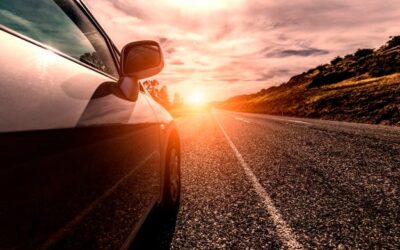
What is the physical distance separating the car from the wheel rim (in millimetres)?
766

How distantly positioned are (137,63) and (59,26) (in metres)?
0.55

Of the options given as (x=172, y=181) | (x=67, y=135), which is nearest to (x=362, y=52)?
(x=172, y=181)

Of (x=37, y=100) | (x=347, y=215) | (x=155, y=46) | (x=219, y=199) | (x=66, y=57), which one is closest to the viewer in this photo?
(x=37, y=100)

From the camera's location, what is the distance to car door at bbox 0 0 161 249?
885mm

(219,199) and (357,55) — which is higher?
(357,55)

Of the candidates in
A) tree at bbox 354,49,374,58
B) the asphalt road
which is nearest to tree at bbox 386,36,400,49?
tree at bbox 354,49,374,58

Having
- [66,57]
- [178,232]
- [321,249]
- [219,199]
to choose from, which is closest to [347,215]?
[321,249]

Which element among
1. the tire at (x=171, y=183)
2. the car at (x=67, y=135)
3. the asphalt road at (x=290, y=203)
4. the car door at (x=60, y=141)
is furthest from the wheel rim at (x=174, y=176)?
the car door at (x=60, y=141)

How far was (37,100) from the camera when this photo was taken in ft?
3.51

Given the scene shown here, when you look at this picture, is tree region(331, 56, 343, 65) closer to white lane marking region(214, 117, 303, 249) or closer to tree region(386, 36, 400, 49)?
tree region(386, 36, 400, 49)

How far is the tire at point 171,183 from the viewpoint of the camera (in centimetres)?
297

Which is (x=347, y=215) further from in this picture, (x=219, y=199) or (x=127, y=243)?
(x=127, y=243)

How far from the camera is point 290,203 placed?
3.39 meters

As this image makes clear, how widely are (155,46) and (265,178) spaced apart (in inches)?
121
